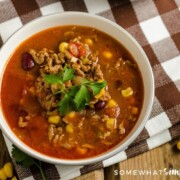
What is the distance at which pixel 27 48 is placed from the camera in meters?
3.28

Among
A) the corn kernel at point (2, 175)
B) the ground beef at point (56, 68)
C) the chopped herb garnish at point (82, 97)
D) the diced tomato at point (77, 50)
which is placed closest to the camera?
the chopped herb garnish at point (82, 97)

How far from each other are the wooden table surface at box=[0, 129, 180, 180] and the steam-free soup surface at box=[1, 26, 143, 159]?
0.37 m

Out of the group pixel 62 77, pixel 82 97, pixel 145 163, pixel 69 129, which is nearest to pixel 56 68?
pixel 62 77

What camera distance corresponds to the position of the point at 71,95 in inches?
119

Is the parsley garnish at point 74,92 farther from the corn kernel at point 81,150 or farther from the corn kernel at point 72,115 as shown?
the corn kernel at point 81,150

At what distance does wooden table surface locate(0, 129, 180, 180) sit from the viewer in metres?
3.40

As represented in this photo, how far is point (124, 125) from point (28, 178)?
0.76 metres

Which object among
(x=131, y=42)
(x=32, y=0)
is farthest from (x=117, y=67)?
(x=32, y=0)

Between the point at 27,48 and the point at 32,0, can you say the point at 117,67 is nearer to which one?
the point at 27,48

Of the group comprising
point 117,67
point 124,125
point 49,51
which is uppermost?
point 49,51

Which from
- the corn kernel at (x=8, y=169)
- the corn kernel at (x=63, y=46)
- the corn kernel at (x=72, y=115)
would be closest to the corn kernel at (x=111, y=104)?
the corn kernel at (x=72, y=115)

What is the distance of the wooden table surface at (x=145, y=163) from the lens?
3.40 m

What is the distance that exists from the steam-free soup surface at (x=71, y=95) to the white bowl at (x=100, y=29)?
0.14 ft

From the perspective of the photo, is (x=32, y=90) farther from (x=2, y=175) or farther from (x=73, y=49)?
(x=2, y=175)
